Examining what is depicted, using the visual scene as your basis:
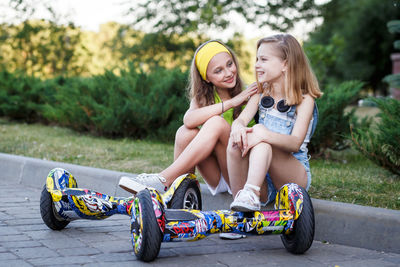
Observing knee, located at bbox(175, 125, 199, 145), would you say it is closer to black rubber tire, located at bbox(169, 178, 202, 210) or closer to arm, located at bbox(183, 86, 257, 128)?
arm, located at bbox(183, 86, 257, 128)

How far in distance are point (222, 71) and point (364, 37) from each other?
1753 cm

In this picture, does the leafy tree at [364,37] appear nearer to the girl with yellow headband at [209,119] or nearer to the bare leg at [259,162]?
the girl with yellow headband at [209,119]

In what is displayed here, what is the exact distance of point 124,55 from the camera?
20.4m

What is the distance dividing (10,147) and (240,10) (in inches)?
537

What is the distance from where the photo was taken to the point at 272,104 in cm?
313

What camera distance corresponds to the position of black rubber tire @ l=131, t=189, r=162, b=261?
2.41m

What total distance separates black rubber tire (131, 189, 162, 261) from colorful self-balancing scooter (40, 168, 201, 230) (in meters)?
0.41

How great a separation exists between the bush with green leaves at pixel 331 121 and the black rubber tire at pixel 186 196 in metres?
2.79

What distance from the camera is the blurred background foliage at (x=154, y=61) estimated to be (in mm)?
6875

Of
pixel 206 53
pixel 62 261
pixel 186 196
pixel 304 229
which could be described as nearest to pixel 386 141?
pixel 206 53

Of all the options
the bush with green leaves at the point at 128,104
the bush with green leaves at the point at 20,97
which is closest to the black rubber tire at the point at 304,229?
the bush with green leaves at the point at 128,104

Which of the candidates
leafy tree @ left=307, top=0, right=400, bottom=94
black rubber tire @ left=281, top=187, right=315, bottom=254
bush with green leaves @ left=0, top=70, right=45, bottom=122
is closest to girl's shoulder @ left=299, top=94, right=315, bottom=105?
black rubber tire @ left=281, top=187, right=315, bottom=254

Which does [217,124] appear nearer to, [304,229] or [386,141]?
[304,229]

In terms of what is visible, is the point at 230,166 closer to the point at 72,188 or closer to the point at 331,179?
the point at 72,188
